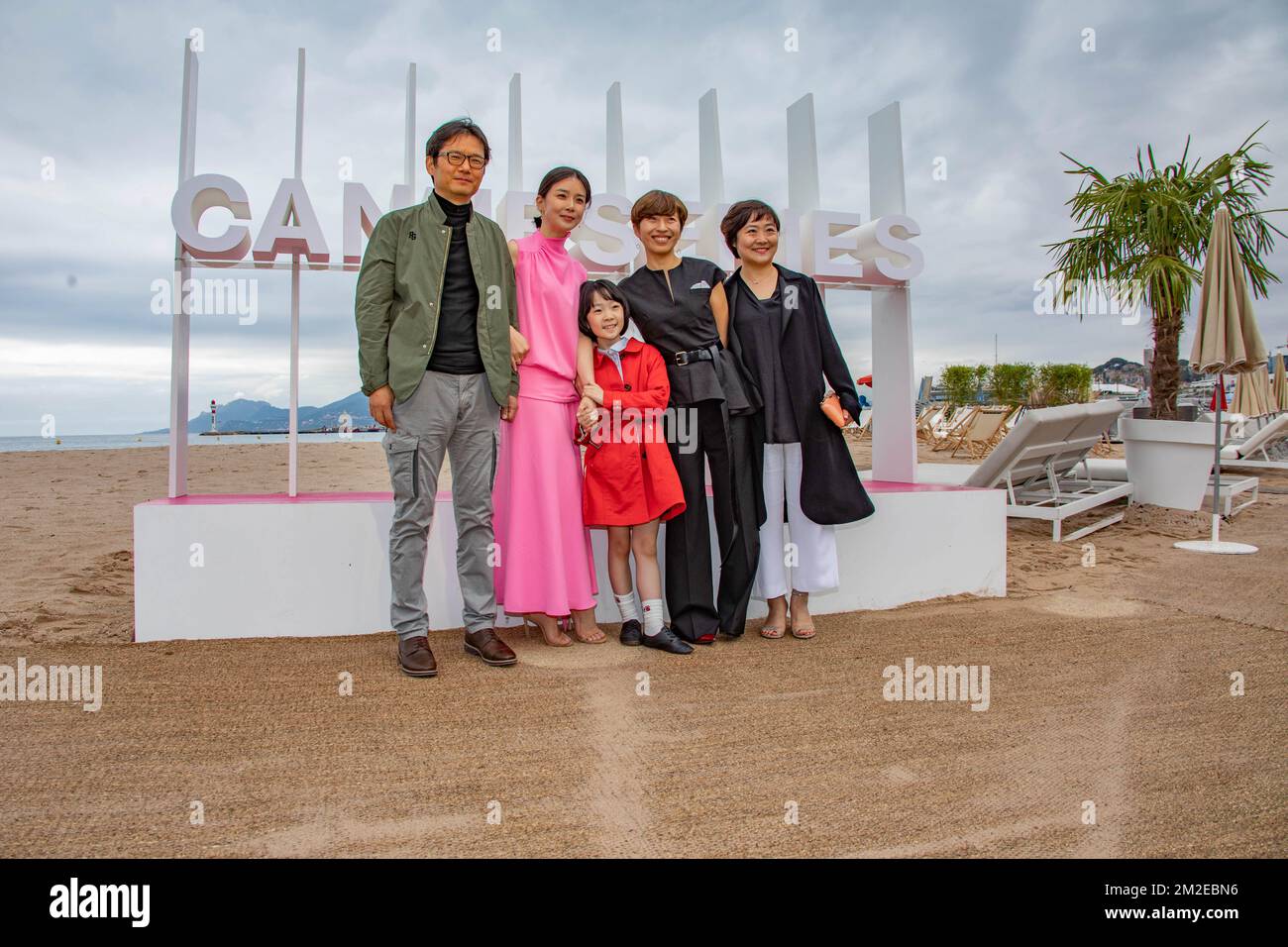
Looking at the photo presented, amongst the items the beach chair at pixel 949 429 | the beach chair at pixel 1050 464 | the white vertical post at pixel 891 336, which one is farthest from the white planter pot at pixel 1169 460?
the beach chair at pixel 949 429

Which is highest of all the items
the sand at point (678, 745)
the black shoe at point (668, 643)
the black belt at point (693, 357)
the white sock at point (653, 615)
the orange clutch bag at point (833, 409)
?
the black belt at point (693, 357)

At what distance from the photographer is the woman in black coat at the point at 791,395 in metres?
4.11

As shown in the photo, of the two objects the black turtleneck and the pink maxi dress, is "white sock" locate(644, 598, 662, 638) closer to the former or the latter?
the pink maxi dress

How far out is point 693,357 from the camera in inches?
156

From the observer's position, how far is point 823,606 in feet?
15.9

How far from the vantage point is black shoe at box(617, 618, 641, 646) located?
4074 millimetres

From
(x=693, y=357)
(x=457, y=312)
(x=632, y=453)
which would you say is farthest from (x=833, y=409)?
(x=457, y=312)

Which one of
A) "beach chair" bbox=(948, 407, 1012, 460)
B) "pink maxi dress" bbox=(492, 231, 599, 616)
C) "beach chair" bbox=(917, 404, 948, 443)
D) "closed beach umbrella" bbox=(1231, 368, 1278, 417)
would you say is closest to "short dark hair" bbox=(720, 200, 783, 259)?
"pink maxi dress" bbox=(492, 231, 599, 616)

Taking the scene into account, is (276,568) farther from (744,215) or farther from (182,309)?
(744,215)

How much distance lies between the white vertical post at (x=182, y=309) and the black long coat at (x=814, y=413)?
2.91 metres

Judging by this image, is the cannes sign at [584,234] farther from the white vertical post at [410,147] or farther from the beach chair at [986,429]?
the beach chair at [986,429]
